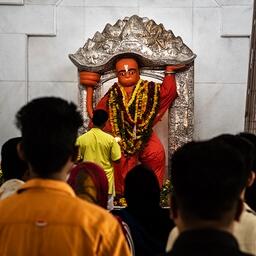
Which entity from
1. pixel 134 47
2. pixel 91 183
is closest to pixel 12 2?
pixel 134 47

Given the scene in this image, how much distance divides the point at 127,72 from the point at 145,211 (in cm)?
533

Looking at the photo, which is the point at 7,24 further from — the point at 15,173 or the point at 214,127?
the point at 15,173

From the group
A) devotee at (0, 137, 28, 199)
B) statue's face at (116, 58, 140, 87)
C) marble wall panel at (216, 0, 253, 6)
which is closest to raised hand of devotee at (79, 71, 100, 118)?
statue's face at (116, 58, 140, 87)

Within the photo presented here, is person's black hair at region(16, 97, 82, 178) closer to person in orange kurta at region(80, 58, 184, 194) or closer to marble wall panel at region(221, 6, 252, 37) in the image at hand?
person in orange kurta at region(80, 58, 184, 194)

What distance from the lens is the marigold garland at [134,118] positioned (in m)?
8.22

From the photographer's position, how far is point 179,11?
9461 millimetres

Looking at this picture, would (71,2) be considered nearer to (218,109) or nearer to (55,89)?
(55,89)

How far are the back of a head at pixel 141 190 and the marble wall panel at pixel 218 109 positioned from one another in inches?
245

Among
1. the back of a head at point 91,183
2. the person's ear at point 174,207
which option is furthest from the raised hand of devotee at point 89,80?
the person's ear at point 174,207

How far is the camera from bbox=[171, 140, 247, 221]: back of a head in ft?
5.32

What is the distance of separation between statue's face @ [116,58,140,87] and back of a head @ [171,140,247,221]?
6665 millimetres

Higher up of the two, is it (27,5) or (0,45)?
(27,5)

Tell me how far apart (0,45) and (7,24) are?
35 centimetres

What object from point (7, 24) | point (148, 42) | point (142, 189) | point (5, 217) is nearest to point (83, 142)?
point (148, 42)
